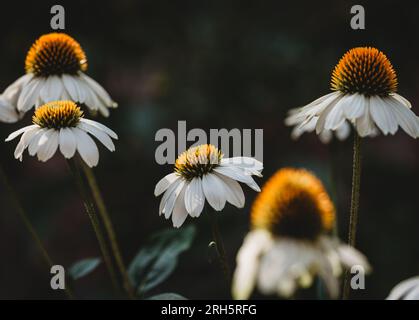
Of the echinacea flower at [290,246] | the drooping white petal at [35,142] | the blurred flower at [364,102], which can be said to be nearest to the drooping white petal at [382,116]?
the blurred flower at [364,102]

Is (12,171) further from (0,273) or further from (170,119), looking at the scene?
(170,119)

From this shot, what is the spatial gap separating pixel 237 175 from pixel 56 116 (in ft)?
1.13

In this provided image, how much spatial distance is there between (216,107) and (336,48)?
582 mm

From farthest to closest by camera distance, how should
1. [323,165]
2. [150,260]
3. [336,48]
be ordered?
[336,48] < [323,165] < [150,260]

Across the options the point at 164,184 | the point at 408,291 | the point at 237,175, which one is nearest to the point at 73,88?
the point at 164,184

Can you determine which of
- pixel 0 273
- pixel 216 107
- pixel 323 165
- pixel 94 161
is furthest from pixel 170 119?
pixel 94 161

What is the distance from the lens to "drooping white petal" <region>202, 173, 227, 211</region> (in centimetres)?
81

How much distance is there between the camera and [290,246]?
66cm

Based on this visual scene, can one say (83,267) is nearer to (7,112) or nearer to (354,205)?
(7,112)

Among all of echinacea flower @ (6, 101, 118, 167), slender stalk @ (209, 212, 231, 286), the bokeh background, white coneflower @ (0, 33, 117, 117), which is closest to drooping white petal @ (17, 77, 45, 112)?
white coneflower @ (0, 33, 117, 117)

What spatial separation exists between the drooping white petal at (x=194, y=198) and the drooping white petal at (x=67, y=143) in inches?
7.9

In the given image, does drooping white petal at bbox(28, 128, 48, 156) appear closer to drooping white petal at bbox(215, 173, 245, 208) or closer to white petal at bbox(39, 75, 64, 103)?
white petal at bbox(39, 75, 64, 103)

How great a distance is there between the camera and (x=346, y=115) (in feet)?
2.70

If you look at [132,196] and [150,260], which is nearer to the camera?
[150,260]
